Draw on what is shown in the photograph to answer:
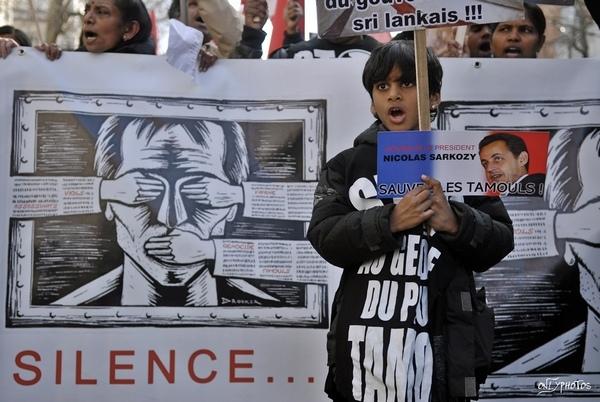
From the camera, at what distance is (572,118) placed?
12.5ft

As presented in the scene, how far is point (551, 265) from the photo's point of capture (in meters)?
3.74

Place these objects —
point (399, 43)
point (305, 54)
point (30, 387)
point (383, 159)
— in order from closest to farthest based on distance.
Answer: point (383, 159)
point (399, 43)
point (30, 387)
point (305, 54)

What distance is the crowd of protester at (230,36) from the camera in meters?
3.92

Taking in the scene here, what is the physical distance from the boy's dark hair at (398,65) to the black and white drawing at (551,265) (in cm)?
90

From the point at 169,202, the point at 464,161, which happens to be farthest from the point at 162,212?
the point at 464,161

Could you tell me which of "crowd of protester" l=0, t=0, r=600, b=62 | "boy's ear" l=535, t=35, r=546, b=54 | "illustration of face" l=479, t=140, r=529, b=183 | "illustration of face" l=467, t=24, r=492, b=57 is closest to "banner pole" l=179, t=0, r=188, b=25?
"crowd of protester" l=0, t=0, r=600, b=62

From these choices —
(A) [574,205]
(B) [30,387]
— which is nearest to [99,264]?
(B) [30,387]

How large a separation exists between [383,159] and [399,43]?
0.46 m

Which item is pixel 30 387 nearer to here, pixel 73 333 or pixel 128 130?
pixel 73 333

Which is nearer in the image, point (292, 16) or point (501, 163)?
point (501, 163)

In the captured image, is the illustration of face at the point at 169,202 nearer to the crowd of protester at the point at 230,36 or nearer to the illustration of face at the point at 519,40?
the crowd of protester at the point at 230,36

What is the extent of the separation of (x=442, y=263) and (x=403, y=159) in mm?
309
